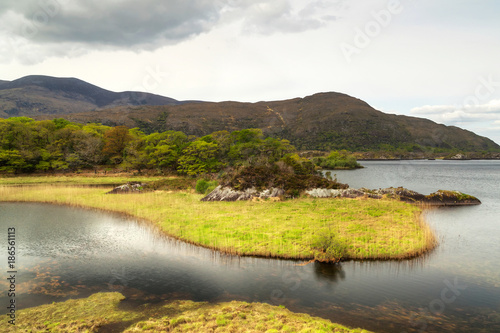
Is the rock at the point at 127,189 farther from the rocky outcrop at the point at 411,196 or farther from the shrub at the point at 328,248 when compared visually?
the shrub at the point at 328,248

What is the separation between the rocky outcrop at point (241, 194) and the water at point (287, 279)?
11.9 meters

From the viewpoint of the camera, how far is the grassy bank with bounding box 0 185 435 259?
54.0 feet

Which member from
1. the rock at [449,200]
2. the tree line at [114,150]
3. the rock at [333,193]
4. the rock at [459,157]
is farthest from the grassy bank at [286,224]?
the rock at [459,157]

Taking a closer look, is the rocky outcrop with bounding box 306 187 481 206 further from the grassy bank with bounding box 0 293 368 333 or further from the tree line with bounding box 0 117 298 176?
the tree line with bounding box 0 117 298 176

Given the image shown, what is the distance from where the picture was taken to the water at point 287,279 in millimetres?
10234

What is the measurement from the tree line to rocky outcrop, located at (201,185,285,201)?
87.7 feet

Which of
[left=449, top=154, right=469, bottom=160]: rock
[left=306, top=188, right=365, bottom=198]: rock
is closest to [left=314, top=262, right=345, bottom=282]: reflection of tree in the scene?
[left=306, top=188, right=365, bottom=198]: rock

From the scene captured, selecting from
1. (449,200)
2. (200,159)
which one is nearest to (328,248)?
(449,200)

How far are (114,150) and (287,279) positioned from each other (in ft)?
247

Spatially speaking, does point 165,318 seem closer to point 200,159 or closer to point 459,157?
point 200,159

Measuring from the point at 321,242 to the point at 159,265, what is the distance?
884cm

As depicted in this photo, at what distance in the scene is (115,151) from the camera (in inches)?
3039

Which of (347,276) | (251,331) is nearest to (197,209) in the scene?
(347,276)

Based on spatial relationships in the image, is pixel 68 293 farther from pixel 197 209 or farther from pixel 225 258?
pixel 197 209
